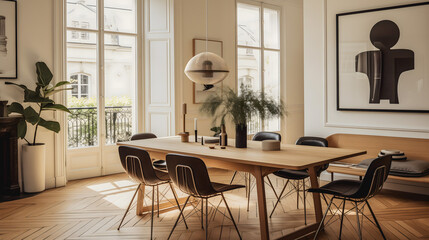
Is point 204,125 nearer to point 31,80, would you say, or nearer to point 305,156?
point 31,80

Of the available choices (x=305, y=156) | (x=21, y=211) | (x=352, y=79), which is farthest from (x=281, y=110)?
(x=21, y=211)

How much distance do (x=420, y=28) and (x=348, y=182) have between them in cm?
259

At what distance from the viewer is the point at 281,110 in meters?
4.29

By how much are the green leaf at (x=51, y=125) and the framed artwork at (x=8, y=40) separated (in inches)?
28.9

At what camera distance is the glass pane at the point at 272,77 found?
9.30m

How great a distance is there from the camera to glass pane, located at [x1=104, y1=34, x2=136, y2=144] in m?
7.15

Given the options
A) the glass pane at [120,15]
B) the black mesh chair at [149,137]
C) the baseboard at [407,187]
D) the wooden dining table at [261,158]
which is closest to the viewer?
the wooden dining table at [261,158]

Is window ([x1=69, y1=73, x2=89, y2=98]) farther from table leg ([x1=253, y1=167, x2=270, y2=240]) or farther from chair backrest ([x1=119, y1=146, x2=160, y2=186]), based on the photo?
table leg ([x1=253, y1=167, x2=270, y2=240])

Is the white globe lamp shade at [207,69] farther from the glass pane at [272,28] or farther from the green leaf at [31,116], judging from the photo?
the glass pane at [272,28]

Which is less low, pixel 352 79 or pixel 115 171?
pixel 352 79

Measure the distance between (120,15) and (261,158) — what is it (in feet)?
15.1

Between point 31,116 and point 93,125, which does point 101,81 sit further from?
point 31,116

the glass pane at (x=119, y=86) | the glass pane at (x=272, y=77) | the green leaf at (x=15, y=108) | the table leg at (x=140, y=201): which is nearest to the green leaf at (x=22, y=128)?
the green leaf at (x=15, y=108)

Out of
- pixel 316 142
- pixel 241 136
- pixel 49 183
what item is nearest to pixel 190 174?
pixel 241 136
